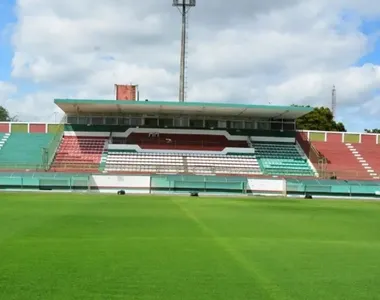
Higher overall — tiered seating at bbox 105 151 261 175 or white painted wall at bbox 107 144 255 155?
white painted wall at bbox 107 144 255 155

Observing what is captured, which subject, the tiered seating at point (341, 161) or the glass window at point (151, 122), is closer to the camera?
the tiered seating at point (341, 161)

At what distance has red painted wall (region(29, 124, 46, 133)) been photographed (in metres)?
57.8

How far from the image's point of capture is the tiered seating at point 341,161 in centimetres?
5028

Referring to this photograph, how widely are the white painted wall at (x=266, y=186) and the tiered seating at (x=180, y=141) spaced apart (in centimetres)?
1228

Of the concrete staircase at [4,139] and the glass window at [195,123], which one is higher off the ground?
the glass window at [195,123]

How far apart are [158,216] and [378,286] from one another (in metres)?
13.0

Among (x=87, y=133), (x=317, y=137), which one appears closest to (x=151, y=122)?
(x=87, y=133)

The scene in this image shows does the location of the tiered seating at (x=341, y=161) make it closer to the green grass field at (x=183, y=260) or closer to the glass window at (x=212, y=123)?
the glass window at (x=212, y=123)

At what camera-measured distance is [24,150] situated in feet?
174

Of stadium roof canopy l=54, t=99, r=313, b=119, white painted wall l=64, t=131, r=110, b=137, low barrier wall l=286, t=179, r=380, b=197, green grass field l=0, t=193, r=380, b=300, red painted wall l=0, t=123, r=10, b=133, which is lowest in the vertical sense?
low barrier wall l=286, t=179, r=380, b=197

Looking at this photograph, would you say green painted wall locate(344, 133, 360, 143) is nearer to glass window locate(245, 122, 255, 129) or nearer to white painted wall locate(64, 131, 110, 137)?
glass window locate(245, 122, 255, 129)

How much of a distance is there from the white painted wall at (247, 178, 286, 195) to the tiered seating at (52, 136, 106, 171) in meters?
15.9

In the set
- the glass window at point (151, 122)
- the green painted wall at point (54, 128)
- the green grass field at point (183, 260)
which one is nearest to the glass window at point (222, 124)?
the glass window at point (151, 122)

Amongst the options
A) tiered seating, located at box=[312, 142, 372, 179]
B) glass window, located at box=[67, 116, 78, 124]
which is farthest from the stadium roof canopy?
tiered seating, located at box=[312, 142, 372, 179]
